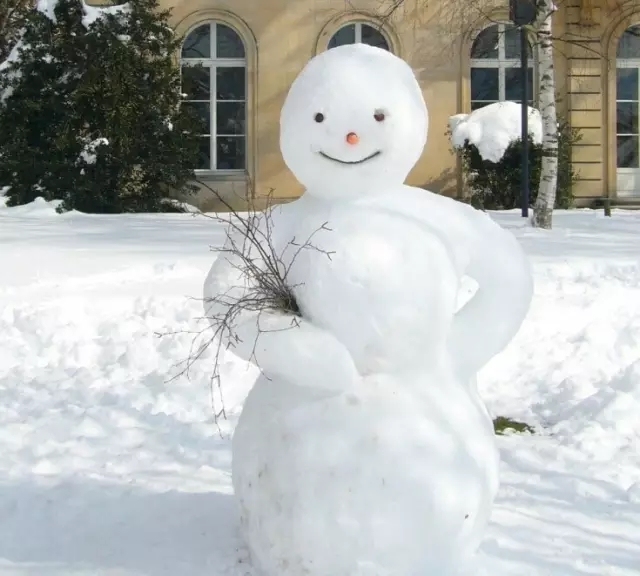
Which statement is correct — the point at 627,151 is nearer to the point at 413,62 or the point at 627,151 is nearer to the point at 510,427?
the point at 413,62

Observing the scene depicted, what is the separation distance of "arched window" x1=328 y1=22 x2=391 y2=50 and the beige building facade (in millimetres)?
20

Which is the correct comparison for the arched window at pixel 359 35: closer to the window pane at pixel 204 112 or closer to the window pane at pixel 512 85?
the window pane at pixel 512 85

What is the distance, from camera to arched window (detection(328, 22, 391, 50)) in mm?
15578

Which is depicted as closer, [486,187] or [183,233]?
[183,233]

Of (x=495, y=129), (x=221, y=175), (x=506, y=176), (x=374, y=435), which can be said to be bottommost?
(x=374, y=435)

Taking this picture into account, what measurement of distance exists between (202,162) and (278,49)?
2376mm

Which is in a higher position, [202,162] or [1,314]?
[202,162]

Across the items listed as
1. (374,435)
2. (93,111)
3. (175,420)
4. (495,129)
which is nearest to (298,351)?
(374,435)

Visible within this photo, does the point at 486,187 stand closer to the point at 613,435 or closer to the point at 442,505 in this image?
the point at 613,435

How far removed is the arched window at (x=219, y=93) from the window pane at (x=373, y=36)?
7.00ft

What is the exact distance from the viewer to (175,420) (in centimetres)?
469

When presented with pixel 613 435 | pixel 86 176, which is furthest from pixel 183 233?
pixel 613 435

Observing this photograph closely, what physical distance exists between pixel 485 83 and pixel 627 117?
2.66 meters

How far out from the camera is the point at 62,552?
3.16 meters
